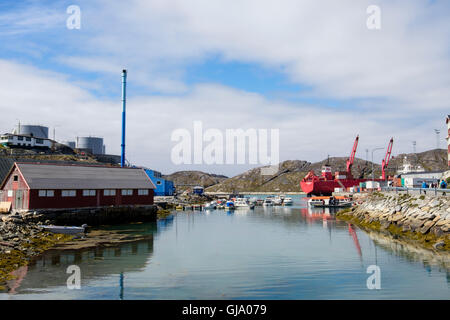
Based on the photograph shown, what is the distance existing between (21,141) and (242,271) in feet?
382

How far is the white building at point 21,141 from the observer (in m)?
114

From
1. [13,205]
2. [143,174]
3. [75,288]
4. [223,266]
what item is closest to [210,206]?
[143,174]

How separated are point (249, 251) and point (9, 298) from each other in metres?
20.0

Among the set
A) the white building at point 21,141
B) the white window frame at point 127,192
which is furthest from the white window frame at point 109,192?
the white building at point 21,141

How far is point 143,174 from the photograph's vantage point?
6166 cm

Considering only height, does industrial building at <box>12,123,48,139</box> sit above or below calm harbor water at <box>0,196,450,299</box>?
above

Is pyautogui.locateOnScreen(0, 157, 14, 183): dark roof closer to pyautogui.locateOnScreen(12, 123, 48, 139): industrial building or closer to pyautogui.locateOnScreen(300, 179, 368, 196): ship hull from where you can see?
pyautogui.locateOnScreen(12, 123, 48, 139): industrial building

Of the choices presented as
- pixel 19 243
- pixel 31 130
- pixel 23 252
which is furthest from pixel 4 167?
pixel 31 130

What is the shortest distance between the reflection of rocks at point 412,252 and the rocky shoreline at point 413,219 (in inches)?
38.7

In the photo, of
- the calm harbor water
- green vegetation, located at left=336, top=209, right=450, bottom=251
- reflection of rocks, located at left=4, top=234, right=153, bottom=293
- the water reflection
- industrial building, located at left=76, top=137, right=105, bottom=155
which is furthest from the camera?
industrial building, located at left=76, top=137, right=105, bottom=155

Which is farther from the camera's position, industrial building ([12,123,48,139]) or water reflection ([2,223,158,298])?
industrial building ([12,123,48,139])

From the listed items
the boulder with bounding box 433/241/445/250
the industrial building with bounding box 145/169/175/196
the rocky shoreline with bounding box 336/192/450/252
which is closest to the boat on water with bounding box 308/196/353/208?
the rocky shoreline with bounding box 336/192/450/252

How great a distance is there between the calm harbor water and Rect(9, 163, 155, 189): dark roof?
17355 mm

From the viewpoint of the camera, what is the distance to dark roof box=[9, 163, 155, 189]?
152ft
